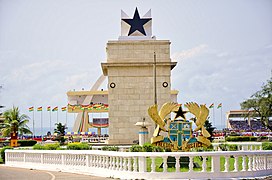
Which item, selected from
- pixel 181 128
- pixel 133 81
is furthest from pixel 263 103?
pixel 181 128

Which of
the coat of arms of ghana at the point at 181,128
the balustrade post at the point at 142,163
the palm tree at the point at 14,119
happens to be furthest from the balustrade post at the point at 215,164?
the palm tree at the point at 14,119

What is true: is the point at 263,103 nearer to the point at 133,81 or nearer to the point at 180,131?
the point at 133,81

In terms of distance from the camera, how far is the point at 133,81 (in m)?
38.3

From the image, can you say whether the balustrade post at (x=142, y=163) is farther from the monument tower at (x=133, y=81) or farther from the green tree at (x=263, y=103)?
the green tree at (x=263, y=103)

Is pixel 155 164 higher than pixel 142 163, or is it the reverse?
pixel 142 163

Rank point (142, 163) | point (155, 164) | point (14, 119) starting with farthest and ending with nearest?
point (14, 119)
point (155, 164)
point (142, 163)

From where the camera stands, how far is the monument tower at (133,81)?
38.0 m

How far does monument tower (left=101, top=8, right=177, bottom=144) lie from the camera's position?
38.0 m

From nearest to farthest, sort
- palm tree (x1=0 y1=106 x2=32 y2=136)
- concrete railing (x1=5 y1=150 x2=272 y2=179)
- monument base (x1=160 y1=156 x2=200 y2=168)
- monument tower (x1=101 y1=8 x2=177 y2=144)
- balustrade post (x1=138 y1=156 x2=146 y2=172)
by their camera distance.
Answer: concrete railing (x1=5 y1=150 x2=272 y2=179) → balustrade post (x1=138 y1=156 x2=146 y2=172) → monument base (x1=160 y1=156 x2=200 y2=168) → monument tower (x1=101 y1=8 x2=177 y2=144) → palm tree (x1=0 y1=106 x2=32 y2=136)

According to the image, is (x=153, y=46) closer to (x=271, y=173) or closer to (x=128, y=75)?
(x=128, y=75)

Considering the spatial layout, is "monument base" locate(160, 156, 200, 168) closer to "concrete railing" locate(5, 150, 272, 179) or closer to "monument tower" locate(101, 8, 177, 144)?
"concrete railing" locate(5, 150, 272, 179)

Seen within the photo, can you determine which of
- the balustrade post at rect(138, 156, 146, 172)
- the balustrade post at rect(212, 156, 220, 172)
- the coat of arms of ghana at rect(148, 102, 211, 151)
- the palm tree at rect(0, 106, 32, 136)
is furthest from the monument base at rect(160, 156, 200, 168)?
the palm tree at rect(0, 106, 32, 136)

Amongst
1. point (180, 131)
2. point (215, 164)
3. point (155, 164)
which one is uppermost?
point (180, 131)

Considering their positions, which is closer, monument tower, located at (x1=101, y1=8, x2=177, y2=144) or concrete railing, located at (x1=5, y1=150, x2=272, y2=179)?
concrete railing, located at (x1=5, y1=150, x2=272, y2=179)
